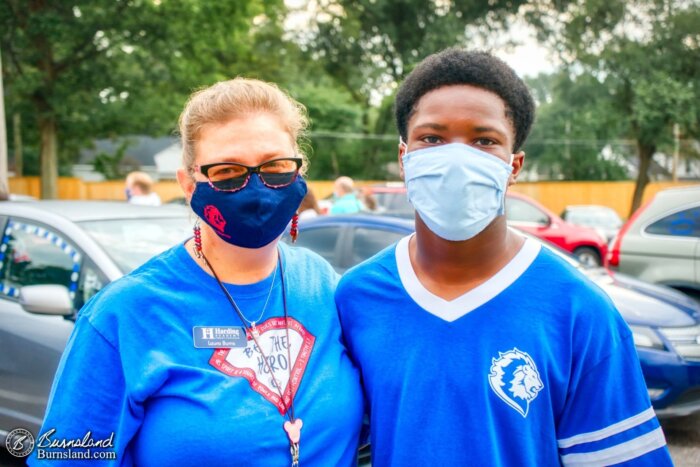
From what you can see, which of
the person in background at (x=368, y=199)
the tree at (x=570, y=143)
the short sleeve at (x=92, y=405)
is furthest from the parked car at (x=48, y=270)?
the tree at (x=570, y=143)

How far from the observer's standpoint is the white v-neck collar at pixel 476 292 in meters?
1.79

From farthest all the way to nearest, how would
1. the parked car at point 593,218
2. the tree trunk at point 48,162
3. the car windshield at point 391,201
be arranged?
the tree trunk at point 48,162
the parked car at point 593,218
the car windshield at point 391,201

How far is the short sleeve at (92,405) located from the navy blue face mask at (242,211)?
480mm

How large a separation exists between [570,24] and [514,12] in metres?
2.87

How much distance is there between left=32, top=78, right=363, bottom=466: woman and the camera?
1651 mm

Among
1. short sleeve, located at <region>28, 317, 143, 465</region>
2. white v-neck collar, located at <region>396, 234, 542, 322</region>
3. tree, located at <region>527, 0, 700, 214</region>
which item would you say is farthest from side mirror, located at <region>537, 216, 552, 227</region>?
tree, located at <region>527, 0, 700, 214</region>

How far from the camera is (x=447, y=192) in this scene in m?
1.84

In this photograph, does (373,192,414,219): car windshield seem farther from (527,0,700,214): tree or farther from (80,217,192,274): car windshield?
(527,0,700,214): tree

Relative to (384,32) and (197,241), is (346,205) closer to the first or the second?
(197,241)

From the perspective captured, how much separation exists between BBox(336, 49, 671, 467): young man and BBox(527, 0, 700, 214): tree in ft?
86.3

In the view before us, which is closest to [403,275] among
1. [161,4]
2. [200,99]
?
[200,99]

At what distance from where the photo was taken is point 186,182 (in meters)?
2.02

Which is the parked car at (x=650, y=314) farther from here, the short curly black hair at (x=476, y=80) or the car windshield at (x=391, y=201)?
the car windshield at (x=391, y=201)

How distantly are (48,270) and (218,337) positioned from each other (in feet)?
9.93
